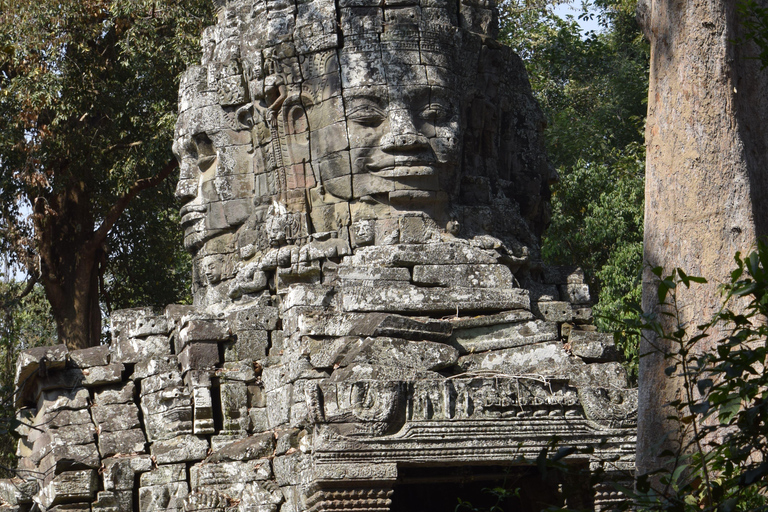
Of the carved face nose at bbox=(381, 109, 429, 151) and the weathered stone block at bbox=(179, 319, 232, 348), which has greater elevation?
the carved face nose at bbox=(381, 109, 429, 151)

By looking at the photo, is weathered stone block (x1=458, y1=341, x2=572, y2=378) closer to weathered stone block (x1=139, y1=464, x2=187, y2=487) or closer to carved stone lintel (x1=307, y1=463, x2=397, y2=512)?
carved stone lintel (x1=307, y1=463, x2=397, y2=512)

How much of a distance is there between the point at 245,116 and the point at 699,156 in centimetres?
744

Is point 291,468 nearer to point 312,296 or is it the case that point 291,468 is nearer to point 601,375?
point 312,296

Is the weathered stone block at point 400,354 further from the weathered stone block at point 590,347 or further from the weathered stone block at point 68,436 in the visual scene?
the weathered stone block at point 68,436

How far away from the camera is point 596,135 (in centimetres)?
2380

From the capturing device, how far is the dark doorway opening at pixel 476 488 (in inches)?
432

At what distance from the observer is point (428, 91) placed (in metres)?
12.8

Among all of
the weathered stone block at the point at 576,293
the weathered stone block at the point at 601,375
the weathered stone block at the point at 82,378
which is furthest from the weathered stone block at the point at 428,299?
the weathered stone block at the point at 82,378

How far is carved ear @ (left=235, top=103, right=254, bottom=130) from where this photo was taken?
14.0 m

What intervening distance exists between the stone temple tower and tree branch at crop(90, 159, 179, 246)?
5977 millimetres

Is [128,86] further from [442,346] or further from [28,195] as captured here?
[442,346]

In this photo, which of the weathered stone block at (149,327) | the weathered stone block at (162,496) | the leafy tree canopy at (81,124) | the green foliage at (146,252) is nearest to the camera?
the weathered stone block at (162,496)

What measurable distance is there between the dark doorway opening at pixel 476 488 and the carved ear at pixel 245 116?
454cm

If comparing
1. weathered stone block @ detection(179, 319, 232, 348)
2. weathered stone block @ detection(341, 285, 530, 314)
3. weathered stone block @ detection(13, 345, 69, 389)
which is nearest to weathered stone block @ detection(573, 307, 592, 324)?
weathered stone block @ detection(341, 285, 530, 314)
